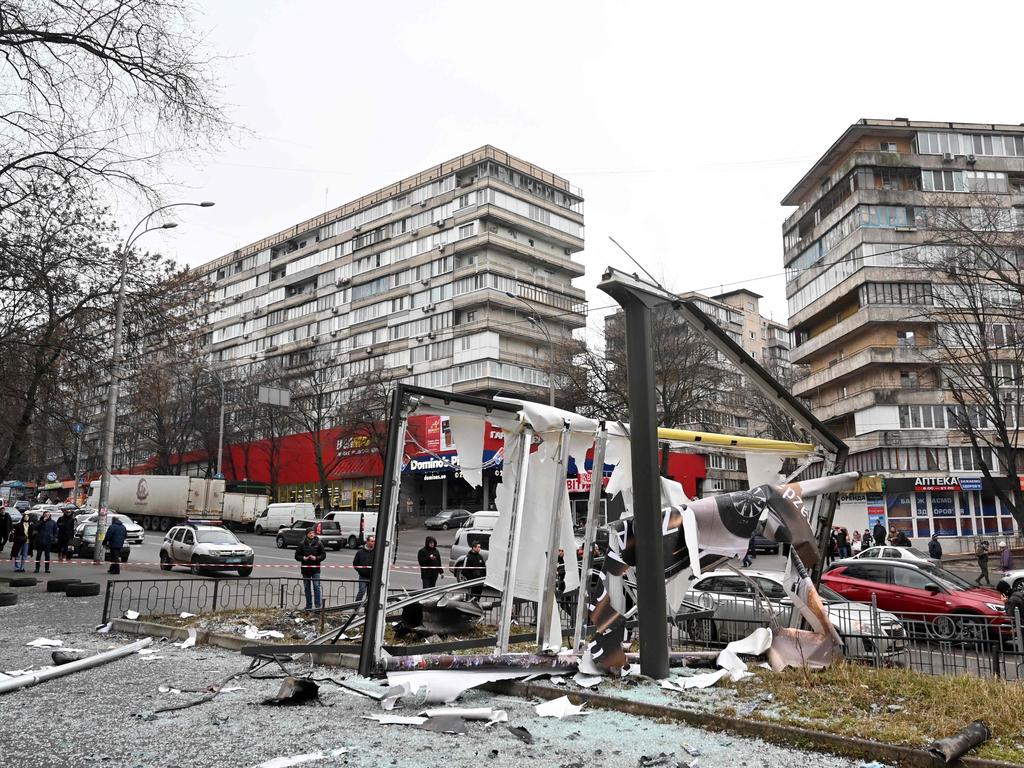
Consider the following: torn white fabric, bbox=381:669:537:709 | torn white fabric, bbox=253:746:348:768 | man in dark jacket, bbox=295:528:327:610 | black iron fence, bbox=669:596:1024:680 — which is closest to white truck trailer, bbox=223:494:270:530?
man in dark jacket, bbox=295:528:327:610

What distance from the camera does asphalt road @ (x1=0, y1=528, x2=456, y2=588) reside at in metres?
24.0

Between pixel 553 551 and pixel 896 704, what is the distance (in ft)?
12.5

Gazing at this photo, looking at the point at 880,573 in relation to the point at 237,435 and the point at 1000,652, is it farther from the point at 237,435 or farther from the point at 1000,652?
the point at 237,435

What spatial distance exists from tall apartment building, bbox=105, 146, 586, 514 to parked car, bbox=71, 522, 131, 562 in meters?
21.3

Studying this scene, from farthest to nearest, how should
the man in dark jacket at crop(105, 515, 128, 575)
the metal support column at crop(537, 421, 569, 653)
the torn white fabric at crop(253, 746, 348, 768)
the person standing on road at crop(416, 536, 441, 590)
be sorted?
the man in dark jacket at crop(105, 515, 128, 575) → the person standing on road at crop(416, 536, 441, 590) → the metal support column at crop(537, 421, 569, 653) → the torn white fabric at crop(253, 746, 348, 768)

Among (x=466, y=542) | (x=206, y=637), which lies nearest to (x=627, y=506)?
(x=206, y=637)

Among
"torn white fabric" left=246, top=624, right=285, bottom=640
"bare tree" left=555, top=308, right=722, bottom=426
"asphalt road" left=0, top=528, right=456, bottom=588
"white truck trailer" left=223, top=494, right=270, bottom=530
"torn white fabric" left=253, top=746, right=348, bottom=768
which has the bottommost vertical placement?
"asphalt road" left=0, top=528, right=456, bottom=588

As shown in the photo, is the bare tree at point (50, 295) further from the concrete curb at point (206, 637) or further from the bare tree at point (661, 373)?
the bare tree at point (661, 373)

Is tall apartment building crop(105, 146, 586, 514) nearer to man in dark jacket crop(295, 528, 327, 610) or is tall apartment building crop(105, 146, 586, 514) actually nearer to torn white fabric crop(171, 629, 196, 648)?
man in dark jacket crop(295, 528, 327, 610)

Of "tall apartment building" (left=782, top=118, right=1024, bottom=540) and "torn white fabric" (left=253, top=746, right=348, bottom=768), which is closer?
"torn white fabric" (left=253, top=746, right=348, bottom=768)

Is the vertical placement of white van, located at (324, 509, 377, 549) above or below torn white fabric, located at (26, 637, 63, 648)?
above

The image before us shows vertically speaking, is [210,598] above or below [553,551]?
below

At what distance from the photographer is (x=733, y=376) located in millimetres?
41469

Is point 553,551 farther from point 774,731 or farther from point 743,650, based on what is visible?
point 774,731
